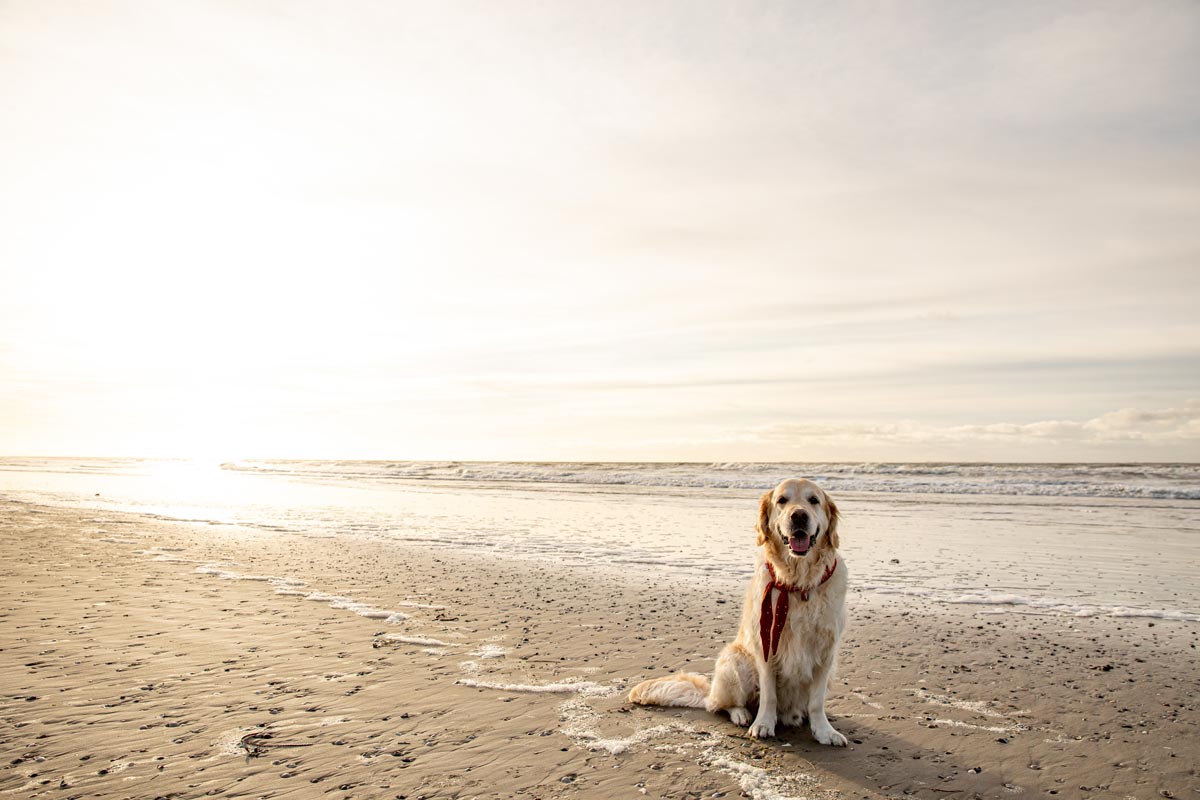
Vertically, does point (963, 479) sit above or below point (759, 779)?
above

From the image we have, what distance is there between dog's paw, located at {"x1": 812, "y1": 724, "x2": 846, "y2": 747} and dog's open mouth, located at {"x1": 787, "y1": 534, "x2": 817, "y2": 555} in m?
1.09

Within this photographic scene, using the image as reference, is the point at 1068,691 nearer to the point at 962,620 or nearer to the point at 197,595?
the point at 962,620

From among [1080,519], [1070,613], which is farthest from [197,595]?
[1080,519]

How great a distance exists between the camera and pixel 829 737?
4.55m

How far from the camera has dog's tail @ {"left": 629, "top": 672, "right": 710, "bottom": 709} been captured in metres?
5.11

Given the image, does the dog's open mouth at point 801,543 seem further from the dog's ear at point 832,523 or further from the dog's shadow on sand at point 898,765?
the dog's shadow on sand at point 898,765

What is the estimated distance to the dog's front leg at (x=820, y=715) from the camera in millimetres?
4547

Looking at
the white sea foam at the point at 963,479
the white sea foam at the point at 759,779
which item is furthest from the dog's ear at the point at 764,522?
the white sea foam at the point at 963,479

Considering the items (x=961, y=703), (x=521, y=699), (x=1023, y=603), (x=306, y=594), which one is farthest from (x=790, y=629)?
(x=306, y=594)

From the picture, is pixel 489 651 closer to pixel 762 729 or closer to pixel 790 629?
pixel 762 729

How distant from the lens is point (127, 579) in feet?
30.2

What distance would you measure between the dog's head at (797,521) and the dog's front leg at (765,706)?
74 centimetres

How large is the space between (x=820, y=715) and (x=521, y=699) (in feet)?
6.76

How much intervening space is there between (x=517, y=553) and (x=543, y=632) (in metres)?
5.38
